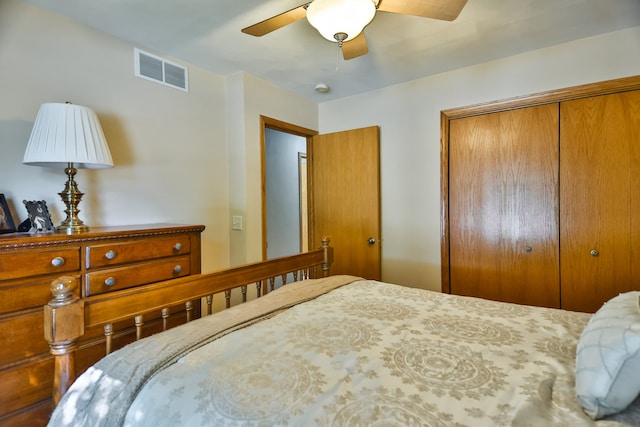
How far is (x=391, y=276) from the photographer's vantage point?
300cm

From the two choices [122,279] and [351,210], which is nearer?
[122,279]

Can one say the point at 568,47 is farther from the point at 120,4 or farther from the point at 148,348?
the point at 148,348

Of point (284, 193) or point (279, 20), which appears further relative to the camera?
point (284, 193)

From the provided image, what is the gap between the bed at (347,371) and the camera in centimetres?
71

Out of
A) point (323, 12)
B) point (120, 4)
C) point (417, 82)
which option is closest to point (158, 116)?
point (120, 4)

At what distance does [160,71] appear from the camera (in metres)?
2.25

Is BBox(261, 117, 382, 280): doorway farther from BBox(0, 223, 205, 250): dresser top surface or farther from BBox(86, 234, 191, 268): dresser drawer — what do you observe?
BBox(0, 223, 205, 250): dresser top surface

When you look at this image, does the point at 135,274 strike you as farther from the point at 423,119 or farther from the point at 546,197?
Result: the point at 546,197

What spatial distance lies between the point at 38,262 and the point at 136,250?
1.34 feet

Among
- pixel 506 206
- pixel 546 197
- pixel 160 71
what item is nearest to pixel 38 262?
pixel 160 71

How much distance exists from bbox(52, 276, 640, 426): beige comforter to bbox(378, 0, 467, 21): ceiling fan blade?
1345mm

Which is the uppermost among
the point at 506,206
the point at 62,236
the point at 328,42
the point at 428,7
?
the point at 328,42

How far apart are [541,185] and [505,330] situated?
5.41ft

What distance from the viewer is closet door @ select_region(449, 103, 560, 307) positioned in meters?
2.30
